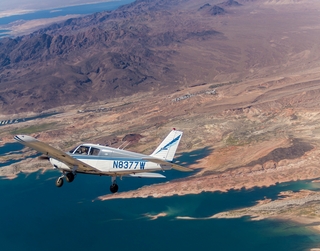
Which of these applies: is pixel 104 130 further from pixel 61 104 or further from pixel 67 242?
pixel 67 242

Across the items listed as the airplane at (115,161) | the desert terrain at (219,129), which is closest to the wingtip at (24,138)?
the airplane at (115,161)

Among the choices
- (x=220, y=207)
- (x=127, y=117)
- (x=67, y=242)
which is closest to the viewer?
(x=67, y=242)

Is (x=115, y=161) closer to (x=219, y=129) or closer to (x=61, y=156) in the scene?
(x=61, y=156)

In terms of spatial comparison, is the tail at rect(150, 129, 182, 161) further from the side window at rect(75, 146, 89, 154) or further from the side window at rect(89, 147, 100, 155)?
the side window at rect(75, 146, 89, 154)

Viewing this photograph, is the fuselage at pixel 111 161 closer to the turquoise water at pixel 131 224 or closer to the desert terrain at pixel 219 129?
the turquoise water at pixel 131 224

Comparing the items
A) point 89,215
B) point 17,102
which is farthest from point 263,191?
point 17,102

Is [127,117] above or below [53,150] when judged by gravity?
below

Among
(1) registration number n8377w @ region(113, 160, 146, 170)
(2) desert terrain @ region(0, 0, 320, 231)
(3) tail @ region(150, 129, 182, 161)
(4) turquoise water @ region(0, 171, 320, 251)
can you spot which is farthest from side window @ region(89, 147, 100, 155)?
(2) desert terrain @ region(0, 0, 320, 231)

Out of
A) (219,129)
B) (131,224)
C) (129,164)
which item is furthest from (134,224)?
(219,129)
